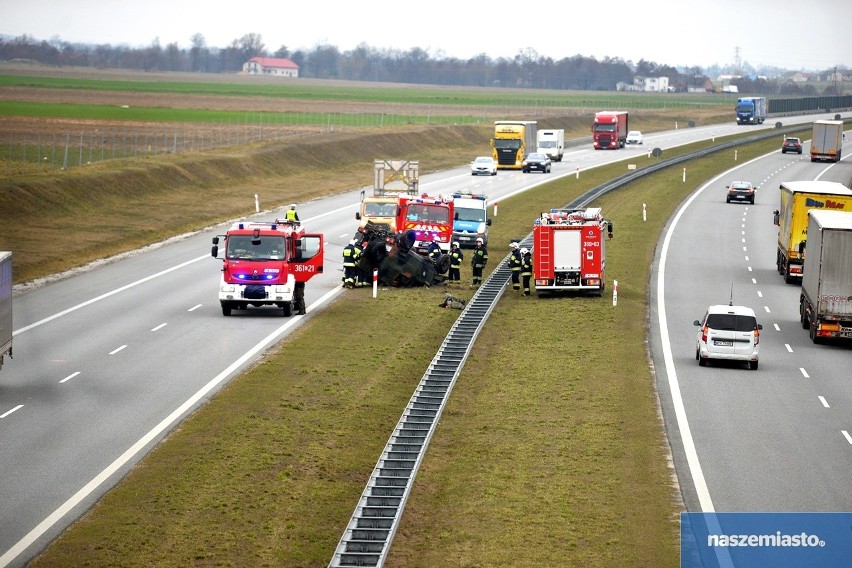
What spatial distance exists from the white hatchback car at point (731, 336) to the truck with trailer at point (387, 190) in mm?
20404

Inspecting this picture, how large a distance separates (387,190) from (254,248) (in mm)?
24476

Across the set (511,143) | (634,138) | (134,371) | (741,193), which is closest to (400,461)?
(134,371)

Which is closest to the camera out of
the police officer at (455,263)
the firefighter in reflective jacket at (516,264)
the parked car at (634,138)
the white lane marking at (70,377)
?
the white lane marking at (70,377)

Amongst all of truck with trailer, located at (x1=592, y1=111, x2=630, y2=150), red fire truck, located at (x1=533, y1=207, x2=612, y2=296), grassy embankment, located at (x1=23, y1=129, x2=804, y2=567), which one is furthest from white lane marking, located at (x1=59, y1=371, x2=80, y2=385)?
truck with trailer, located at (x1=592, y1=111, x2=630, y2=150)

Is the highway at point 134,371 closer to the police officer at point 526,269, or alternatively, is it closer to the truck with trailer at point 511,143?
the police officer at point 526,269

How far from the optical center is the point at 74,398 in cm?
2986

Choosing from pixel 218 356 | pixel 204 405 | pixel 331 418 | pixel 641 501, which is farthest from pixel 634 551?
pixel 218 356

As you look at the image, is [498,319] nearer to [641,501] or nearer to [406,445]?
[406,445]

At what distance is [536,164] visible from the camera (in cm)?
10331

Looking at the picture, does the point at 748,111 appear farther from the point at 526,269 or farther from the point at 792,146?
the point at 526,269

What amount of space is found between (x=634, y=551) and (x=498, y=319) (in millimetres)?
21880

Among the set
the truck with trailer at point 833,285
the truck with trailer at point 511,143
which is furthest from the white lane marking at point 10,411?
the truck with trailer at point 511,143

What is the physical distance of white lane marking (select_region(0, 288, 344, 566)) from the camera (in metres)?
20.7

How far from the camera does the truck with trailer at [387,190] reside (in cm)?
5481
